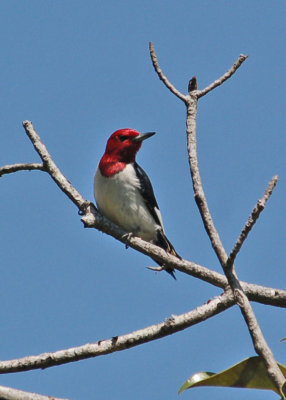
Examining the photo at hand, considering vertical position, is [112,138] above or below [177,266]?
above

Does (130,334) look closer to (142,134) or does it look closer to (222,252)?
(222,252)

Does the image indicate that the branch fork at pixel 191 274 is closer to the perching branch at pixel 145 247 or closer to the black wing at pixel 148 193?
the perching branch at pixel 145 247

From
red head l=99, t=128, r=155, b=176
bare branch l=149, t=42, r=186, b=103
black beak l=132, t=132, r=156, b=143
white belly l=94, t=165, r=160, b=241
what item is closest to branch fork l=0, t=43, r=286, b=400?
bare branch l=149, t=42, r=186, b=103

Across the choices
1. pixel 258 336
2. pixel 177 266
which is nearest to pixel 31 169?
pixel 177 266

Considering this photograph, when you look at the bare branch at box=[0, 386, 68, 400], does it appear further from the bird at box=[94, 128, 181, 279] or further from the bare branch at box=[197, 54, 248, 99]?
the bird at box=[94, 128, 181, 279]

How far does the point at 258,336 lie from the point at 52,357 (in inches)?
39.1

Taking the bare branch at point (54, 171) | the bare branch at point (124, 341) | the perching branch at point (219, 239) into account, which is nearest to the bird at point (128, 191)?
the bare branch at point (54, 171)

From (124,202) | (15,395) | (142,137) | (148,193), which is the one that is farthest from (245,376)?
(142,137)

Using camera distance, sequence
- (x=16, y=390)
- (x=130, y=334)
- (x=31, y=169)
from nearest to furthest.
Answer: (x=16, y=390)
(x=130, y=334)
(x=31, y=169)

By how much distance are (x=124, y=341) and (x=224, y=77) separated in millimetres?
1813

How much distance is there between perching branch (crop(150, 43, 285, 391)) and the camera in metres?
2.73

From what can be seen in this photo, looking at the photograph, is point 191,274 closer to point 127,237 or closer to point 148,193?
point 127,237

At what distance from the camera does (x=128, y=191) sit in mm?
6879

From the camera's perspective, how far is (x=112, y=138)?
24.5ft
